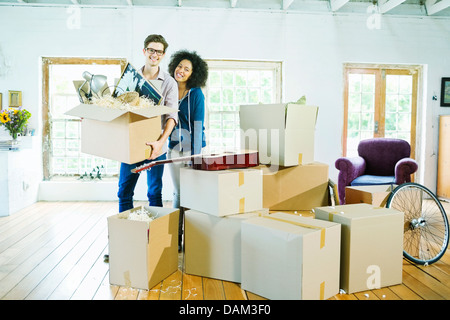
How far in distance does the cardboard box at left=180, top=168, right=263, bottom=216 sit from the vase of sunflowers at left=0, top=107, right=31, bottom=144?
3.06 meters

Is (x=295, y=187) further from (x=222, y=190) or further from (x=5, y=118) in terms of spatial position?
(x=5, y=118)

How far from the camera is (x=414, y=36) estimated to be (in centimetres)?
520

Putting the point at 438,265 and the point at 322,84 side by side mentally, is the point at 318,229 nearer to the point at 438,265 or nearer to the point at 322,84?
the point at 438,265

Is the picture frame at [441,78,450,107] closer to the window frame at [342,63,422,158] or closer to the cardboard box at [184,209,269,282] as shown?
the window frame at [342,63,422,158]

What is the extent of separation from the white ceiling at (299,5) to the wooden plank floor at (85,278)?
3138 mm

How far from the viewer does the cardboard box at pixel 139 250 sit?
2.07 m

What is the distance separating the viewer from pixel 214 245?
2.25m

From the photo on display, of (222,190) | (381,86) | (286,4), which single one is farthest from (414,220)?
(286,4)

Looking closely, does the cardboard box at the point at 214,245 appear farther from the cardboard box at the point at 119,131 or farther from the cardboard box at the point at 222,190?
the cardboard box at the point at 119,131

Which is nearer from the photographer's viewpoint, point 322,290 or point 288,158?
point 322,290

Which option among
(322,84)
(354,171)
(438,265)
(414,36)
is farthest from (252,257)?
(414,36)

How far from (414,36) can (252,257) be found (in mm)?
4697

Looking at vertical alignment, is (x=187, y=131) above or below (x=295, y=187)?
above

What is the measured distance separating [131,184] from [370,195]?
1.71m
